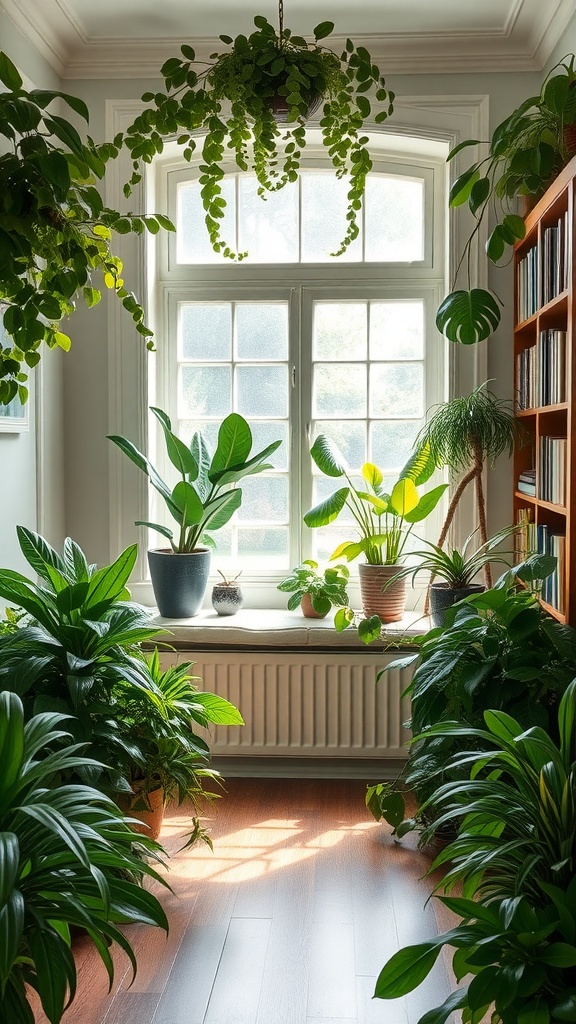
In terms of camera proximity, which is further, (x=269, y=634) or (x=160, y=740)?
(x=269, y=634)

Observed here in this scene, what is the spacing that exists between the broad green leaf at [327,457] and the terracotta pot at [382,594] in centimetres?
42

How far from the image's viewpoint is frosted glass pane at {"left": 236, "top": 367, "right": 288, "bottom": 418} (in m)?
4.36

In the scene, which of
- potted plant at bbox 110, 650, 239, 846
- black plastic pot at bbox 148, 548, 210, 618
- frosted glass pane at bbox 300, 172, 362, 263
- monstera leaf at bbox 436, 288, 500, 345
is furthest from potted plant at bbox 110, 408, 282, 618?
frosted glass pane at bbox 300, 172, 362, 263

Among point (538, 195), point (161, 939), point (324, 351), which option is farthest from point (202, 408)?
point (161, 939)

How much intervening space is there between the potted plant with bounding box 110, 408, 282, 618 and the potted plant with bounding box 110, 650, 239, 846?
2.44 feet

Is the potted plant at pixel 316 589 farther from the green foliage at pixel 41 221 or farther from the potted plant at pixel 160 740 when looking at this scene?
the green foliage at pixel 41 221

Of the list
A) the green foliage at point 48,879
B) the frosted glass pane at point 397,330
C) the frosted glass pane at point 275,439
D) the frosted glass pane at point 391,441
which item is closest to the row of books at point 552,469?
the frosted glass pane at point 391,441

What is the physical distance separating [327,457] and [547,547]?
1.09 meters

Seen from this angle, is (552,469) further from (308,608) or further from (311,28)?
(311,28)

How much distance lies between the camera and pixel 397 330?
4.32m

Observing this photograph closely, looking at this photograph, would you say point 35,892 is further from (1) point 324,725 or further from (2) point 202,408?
(2) point 202,408

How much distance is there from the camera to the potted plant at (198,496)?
388 cm

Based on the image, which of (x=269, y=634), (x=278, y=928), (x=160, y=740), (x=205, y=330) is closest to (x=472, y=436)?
(x=269, y=634)

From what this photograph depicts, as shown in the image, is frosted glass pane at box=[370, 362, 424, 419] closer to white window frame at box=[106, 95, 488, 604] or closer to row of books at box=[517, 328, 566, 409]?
white window frame at box=[106, 95, 488, 604]
